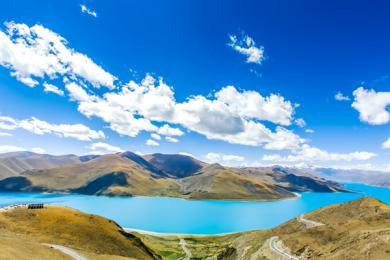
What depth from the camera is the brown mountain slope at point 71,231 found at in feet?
278

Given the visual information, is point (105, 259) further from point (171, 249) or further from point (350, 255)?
point (171, 249)

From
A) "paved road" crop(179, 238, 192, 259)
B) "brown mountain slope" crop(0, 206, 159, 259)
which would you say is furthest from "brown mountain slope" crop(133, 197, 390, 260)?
"brown mountain slope" crop(0, 206, 159, 259)

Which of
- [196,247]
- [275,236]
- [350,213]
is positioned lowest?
[196,247]

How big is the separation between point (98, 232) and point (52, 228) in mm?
16127

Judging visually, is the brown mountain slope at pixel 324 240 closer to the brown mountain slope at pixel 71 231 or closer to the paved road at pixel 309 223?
→ the paved road at pixel 309 223

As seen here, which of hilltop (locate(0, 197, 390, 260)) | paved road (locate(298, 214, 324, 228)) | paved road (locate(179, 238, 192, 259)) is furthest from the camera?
paved road (locate(179, 238, 192, 259))

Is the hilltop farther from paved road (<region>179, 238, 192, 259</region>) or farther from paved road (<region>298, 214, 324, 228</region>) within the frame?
paved road (<region>179, 238, 192, 259</region>)

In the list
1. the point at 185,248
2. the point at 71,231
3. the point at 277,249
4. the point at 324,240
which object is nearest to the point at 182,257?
the point at 185,248

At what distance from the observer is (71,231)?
94688mm

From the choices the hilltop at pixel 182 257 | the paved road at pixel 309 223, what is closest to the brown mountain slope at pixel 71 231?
the hilltop at pixel 182 257

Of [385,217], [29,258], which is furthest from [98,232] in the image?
[385,217]

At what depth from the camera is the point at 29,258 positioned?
4744 centimetres

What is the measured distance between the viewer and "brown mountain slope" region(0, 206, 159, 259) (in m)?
84.9

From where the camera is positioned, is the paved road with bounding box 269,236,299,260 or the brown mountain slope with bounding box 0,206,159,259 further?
the paved road with bounding box 269,236,299,260
